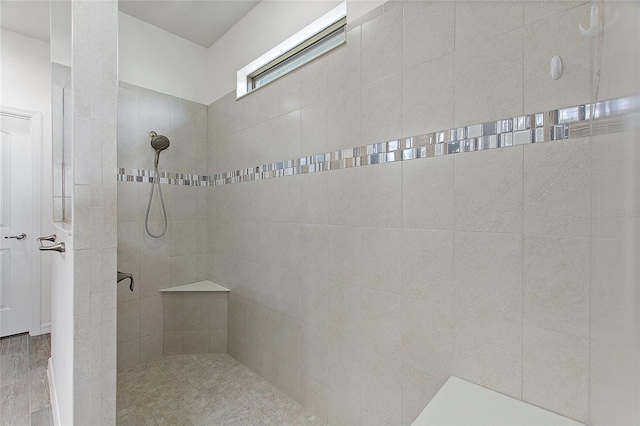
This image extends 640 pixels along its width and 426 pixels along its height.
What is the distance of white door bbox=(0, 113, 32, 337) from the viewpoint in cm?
281

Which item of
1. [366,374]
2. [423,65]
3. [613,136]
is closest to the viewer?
[613,136]

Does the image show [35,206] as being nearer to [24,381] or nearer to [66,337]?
[24,381]

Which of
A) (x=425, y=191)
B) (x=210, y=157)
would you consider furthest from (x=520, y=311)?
(x=210, y=157)

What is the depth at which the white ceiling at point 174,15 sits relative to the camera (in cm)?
225

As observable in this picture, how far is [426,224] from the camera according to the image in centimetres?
127

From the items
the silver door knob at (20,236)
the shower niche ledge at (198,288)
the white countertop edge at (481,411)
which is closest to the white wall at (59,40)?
the shower niche ledge at (198,288)

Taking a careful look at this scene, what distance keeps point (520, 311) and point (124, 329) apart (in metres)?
2.63

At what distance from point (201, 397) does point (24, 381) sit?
4.27ft

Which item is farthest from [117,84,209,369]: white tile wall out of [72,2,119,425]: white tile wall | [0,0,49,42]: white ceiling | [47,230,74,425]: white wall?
[72,2,119,425]: white tile wall

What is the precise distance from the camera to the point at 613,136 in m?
0.28

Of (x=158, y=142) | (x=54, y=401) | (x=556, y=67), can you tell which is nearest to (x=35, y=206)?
(x=158, y=142)

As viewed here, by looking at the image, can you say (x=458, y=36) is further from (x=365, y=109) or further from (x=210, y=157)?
(x=210, y=157)

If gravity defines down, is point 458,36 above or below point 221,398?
above

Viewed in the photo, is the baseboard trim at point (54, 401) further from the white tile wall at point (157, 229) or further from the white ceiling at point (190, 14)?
the white ceiling at point (190, 14)
